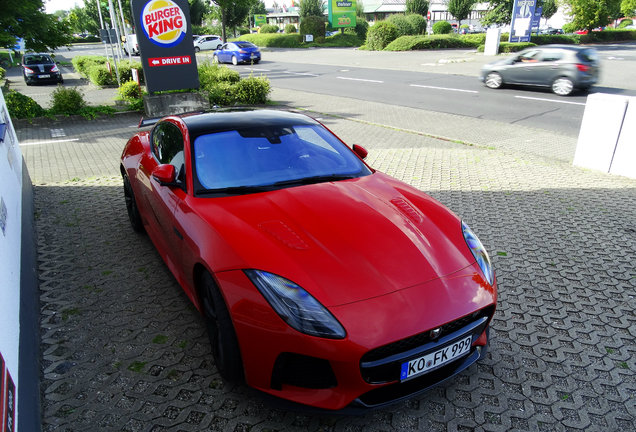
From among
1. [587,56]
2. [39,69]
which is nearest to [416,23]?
[587,56]

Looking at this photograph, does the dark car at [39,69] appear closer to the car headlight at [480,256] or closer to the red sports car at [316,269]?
the red sports car at [316,269]

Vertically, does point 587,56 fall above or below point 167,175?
below

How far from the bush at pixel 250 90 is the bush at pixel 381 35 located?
2977cm

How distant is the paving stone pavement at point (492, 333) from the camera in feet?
8.91

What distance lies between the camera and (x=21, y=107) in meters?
12.5

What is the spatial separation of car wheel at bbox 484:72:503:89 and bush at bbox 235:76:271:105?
8.89 meters

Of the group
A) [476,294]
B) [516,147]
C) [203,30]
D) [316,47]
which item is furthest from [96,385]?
[203,30]

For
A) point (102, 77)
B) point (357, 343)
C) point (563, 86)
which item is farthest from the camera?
point (102, 77)

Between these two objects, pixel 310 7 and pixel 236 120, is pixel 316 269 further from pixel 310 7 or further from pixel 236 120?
pixel 310 7

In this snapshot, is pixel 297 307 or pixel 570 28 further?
pixel 570 28

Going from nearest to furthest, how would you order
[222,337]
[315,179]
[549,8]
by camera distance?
[222,337] < [315,179] < [549,8]

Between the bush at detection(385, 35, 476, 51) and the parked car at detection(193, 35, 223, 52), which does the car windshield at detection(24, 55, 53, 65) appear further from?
the bush at detection(385, 35, 476, 51)

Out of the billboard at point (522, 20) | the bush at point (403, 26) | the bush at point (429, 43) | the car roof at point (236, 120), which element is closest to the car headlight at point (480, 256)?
the car roof at point (236, 120)

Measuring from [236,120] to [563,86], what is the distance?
14715 millimetres
